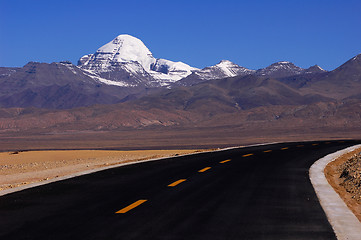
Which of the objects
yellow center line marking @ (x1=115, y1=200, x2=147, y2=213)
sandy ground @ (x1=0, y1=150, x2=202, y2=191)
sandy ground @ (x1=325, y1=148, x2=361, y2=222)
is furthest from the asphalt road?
sandy ground @ (x1=0, y1=150, x2=202, y2=191)

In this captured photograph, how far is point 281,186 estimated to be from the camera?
13.2 metres

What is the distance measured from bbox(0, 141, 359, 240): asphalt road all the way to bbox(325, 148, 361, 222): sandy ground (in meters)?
0.75

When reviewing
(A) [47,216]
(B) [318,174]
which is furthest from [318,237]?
(B) [318,174]

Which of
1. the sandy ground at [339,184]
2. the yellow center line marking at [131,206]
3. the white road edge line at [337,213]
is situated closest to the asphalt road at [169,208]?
the yellow center line marking at [131,206]

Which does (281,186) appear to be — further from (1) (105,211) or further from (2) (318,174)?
(1) (105,211)

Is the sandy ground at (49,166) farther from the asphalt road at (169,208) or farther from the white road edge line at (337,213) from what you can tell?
the white road edge line at (337,213)

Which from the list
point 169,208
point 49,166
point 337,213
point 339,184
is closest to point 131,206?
point 169,208

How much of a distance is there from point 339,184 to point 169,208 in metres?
6.89

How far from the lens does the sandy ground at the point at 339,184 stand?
427 inches

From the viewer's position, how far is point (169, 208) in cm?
990

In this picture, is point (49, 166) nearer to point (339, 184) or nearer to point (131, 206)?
point (339, 184)

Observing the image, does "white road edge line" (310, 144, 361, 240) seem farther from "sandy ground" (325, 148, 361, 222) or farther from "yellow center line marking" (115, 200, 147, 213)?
"yellow center line marking" (115, 200, 147, 213)

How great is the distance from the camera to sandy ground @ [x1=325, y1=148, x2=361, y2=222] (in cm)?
1086

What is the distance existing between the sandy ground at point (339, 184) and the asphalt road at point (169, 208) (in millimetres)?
748
